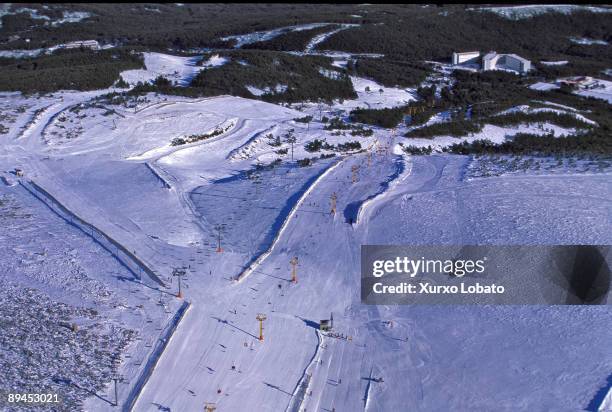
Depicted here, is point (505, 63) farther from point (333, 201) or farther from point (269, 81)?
point (333, 201)

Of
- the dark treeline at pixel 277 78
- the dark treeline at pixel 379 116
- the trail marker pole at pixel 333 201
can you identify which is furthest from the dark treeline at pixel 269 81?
the trail marker pole at pixel 333 201

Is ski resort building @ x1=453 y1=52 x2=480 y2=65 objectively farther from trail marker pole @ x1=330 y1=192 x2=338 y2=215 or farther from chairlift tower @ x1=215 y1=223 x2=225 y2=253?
chairlift tower @ x1=215 y1=223 x2=225 y2=253

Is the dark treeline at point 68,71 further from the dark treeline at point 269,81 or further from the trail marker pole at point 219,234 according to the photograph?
the trail marker pole at point 219,234

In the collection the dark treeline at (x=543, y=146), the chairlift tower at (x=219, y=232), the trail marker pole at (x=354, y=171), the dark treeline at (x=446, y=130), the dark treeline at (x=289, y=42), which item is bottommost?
the dark treeline at (x=543, y=146)

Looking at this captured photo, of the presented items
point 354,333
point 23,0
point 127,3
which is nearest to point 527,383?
point 354,333

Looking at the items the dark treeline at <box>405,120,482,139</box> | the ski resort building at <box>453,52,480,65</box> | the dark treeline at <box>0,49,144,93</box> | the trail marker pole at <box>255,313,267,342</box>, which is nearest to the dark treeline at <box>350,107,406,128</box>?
the dark treeline at <box>405,120,482,139</box>

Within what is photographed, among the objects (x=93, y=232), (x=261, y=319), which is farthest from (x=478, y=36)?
(x=261, y=319)
